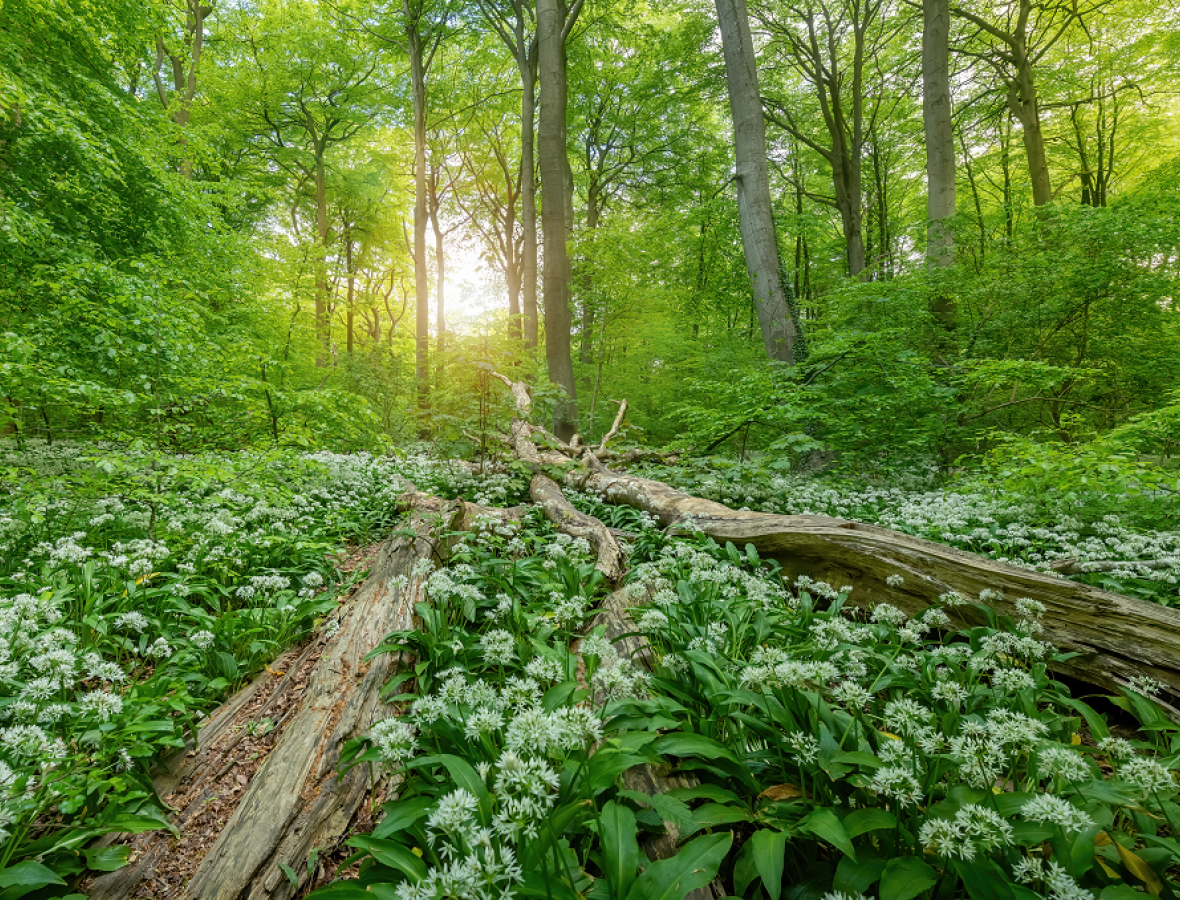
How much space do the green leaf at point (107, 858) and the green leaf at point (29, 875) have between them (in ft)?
0.76

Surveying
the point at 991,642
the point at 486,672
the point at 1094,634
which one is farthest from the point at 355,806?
the point at 1094,634

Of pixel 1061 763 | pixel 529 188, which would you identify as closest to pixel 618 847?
pixel 1061 763

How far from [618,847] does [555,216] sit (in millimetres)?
10872

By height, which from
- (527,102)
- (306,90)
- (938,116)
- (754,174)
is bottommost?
(754,174)

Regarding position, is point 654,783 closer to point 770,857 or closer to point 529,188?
point 770,857

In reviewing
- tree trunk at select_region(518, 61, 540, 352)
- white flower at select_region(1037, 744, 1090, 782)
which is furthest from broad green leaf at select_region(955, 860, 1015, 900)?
tree trunk at select_region(518, 61, 540, 352)

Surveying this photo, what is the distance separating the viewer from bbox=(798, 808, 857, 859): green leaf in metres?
1.34

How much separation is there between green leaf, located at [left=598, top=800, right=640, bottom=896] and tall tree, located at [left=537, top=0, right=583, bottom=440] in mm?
8860

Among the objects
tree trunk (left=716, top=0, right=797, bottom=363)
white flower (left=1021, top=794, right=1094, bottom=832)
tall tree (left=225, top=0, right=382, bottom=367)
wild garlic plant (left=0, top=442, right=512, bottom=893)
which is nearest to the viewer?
white flower (left=1021, top=794, right=1094, bottom=832)

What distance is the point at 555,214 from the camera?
10305mm

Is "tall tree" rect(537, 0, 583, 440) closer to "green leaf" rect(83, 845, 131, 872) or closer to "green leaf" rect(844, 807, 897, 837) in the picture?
→ "green leaf" rect(83, 845, 131, 872)

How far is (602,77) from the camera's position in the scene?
17438mm

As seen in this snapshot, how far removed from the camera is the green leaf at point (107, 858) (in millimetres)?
1703

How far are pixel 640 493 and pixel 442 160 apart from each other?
23.7m
